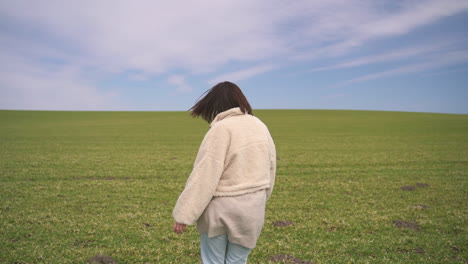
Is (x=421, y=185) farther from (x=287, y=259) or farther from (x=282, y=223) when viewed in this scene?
(x=287, y=259)

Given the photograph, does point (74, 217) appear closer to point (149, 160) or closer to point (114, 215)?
point (114, 215)

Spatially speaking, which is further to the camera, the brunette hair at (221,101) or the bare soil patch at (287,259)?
the bare soil patch at (287,259)

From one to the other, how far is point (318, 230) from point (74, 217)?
7.25m

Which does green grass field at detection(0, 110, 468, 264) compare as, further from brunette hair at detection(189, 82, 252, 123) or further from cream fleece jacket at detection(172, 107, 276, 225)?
brunette hair at detection(189, 82, 252, 123)

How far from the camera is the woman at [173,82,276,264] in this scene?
3.46m

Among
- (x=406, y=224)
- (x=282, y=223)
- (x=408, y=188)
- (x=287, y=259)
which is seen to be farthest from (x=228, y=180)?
(x=408, y=188)

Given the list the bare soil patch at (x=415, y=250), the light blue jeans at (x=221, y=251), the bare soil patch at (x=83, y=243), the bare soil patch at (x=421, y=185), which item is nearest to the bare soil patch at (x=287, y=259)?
the bare soil patch at (x=415, y=250)

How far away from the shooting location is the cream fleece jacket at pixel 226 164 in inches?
136

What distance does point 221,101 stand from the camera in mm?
3699

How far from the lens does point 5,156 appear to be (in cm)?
2353

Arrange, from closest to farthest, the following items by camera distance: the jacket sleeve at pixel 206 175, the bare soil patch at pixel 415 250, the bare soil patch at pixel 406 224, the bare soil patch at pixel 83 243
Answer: the jacket sleeve at pixel 206 175, the bare soil patch at pixel 415 250, the bare soil patch at pixel 83 243, the bare soil patch at pixel 406 224

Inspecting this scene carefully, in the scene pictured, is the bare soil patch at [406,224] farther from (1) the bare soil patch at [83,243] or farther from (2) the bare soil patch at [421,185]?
(1) the bare soil patch at [83,243]

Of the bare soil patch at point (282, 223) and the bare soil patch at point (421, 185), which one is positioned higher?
the bare soil patch at point (282, 223)

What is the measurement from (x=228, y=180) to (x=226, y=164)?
0.18 meters
